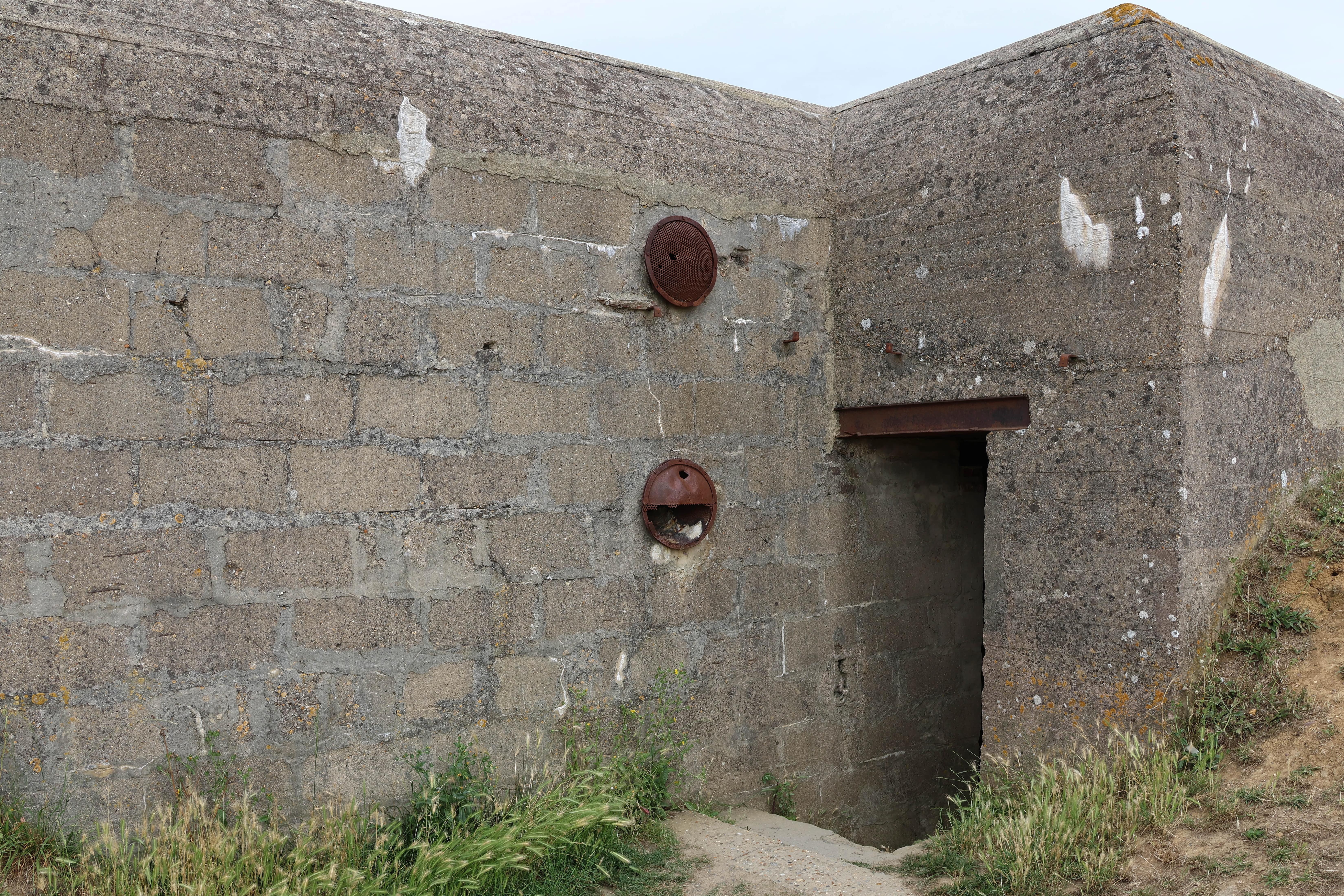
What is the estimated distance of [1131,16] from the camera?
3.84m

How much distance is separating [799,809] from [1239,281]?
2845mm

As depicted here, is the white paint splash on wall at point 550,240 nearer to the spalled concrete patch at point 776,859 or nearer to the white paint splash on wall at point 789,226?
the white paint splash on wall at point 789,226

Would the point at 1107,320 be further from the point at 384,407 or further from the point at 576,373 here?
the point at 384,407

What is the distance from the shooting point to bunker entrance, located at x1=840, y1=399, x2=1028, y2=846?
491 cm

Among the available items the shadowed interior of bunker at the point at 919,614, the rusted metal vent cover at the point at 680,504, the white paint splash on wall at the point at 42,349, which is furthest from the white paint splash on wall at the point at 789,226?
the white paint splash on wall at the point at 42,349

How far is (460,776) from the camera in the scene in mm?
3650

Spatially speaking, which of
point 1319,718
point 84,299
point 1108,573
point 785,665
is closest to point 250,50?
point 84,299

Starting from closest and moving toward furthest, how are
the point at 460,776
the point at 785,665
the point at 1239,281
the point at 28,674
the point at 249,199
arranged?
the point at 28,674, the point at 249,199, the point at 460,776, the point at 1239,281, the point at 785,665

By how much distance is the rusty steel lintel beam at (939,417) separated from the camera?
13.5 feet

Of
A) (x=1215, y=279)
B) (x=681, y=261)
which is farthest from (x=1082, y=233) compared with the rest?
(x=681, y=261)

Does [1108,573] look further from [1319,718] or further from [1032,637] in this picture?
[1319,718]

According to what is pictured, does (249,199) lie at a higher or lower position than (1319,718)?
higher

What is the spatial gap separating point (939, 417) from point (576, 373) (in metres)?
1.56

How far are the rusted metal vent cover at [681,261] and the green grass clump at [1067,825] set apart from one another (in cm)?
226
